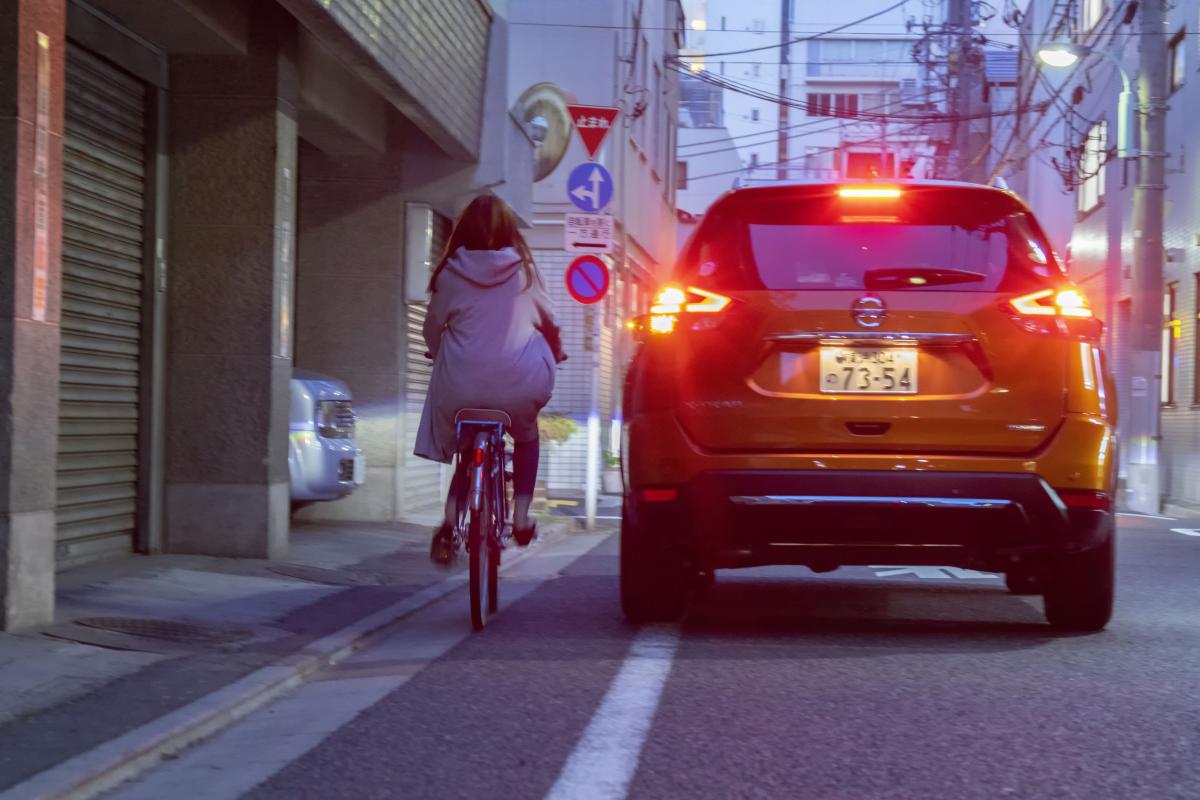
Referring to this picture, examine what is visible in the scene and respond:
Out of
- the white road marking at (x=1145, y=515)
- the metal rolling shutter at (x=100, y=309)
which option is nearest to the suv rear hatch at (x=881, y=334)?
the metal rolling shutter at (x=100, y=309)

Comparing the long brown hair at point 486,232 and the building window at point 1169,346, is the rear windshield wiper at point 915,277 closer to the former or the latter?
the long brown hair at point 486,232

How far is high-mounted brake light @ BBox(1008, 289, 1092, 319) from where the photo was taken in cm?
573

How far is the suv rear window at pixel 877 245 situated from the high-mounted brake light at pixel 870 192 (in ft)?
0.07

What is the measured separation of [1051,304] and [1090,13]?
1038 inches

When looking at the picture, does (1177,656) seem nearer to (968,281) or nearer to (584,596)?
(968,281)

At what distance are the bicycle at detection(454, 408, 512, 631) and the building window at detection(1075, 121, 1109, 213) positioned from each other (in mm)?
22332

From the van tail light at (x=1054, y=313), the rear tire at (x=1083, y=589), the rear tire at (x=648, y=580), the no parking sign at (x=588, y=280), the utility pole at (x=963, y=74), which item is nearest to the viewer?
the van tail light at (x=1054, y=313)

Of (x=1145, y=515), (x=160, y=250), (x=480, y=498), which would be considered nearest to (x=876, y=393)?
(x=480, y=498)

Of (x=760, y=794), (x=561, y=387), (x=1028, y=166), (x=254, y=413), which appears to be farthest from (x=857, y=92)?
(x=760, y=794)

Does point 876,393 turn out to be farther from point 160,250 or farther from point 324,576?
point 160,250

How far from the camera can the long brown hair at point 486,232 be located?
6.79 meters

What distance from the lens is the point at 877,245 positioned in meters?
5.91

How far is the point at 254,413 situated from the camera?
29.6 feet

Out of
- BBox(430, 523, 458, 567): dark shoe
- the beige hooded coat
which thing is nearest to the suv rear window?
the beige hooded coat
